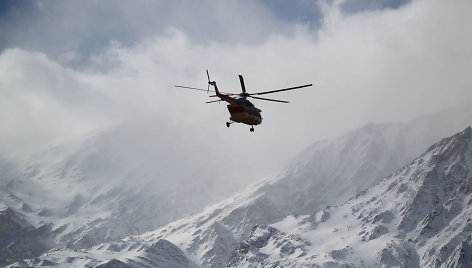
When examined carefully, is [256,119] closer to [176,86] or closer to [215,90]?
[215,90]

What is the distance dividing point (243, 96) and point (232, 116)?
4.39 m

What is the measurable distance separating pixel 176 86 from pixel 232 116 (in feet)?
43.7

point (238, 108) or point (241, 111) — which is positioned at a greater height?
point (238, 108)

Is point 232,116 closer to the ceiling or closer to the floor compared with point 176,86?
closer to the floor

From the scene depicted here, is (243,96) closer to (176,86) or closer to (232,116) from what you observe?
(232,116)

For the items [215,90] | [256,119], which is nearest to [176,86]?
[215,90]

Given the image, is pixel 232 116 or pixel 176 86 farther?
pixel 232 116

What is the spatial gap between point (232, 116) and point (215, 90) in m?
5.95

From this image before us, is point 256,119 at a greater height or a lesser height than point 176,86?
lesser

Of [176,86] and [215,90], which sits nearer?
[176,86]

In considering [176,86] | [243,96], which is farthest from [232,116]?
[176,86]

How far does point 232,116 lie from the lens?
375ft

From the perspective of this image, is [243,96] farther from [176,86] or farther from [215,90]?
[176,86]

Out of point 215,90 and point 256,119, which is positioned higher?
point 215,90
